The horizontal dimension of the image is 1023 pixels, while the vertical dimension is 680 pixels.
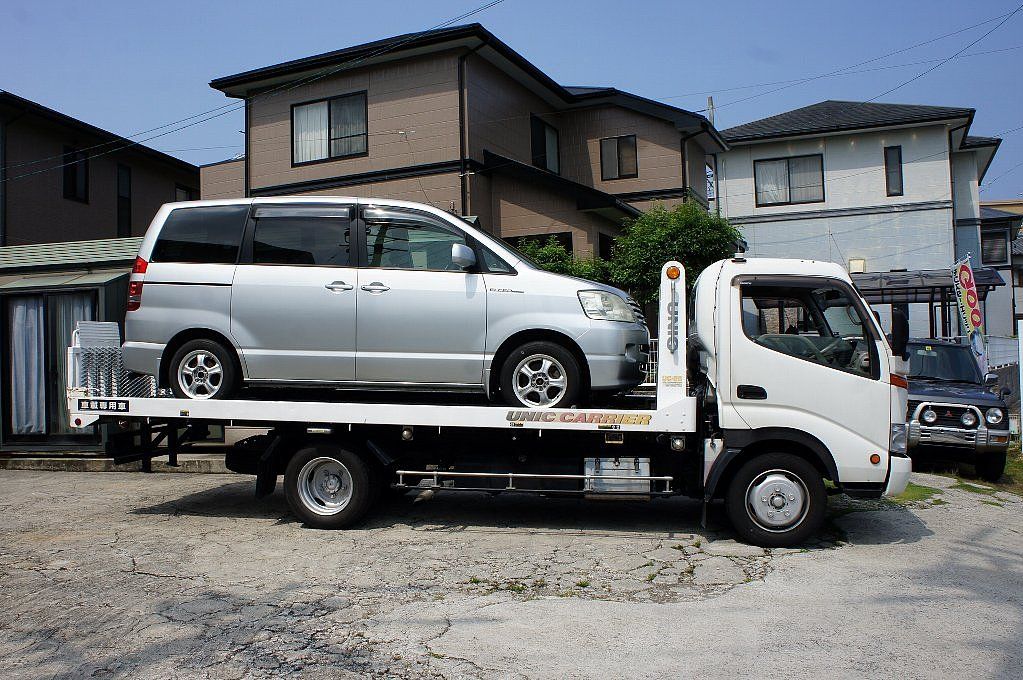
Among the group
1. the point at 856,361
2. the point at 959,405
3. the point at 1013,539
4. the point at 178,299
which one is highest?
the point at 178,299

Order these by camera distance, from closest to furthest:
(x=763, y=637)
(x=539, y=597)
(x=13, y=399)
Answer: (x=763, y=637) → (x=539, y=597) → (x=13, y=399)

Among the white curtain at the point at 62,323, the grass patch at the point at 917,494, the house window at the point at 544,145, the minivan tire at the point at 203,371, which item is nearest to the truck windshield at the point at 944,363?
the grass patch at the point at 917,494

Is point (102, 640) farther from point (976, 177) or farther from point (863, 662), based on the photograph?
point (976, 177)

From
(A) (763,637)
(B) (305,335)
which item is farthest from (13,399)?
(A) (763,637)

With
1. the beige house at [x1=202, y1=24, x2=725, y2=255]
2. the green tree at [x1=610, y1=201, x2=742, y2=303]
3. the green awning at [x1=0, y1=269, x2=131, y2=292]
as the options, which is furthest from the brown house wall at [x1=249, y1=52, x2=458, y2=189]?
the green awning at [x1=0, y1=269, x2=131, y2=292]

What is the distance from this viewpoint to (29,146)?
21.0 metres

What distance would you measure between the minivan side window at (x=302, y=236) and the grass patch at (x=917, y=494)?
6.32m

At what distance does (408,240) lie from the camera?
23.5 feet

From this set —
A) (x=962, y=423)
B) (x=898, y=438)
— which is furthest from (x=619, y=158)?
(x=898, y=438)

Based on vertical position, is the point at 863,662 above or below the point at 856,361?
below

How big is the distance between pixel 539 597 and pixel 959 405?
24.2ft

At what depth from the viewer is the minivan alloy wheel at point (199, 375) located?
7.14m

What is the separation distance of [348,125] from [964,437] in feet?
45.4

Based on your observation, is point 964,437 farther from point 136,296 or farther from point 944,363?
point 136,296
